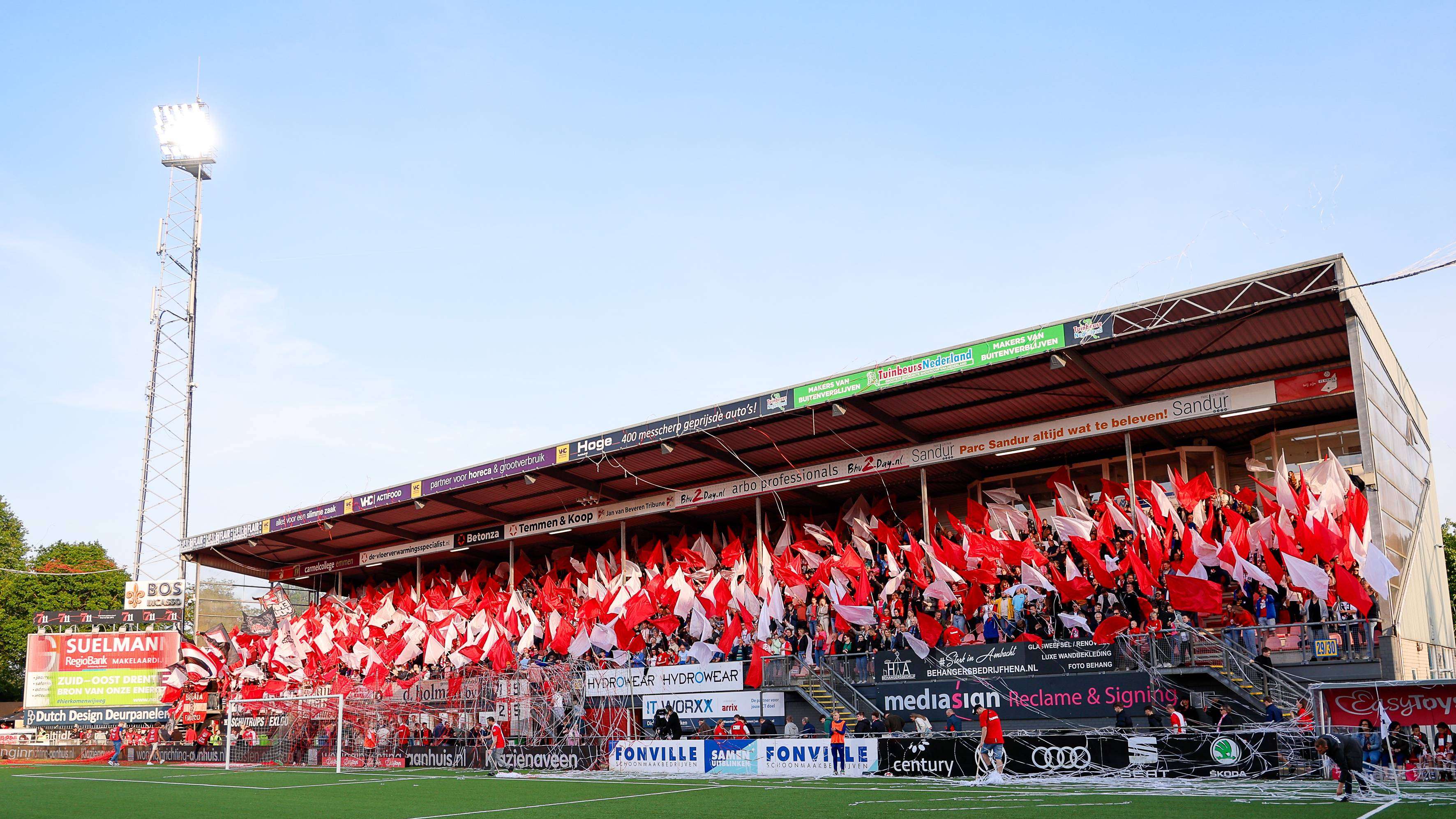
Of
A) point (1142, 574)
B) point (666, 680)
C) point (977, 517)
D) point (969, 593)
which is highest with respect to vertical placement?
point (977, 517)

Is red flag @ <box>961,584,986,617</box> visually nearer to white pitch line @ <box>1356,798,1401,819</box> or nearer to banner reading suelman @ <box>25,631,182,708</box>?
white pitch line @ <box>1356,798,1401,819</box>

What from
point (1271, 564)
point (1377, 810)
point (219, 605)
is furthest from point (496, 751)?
point (219, 605)

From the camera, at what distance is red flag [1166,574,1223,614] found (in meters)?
23.9

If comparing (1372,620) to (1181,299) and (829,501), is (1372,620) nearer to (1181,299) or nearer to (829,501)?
(1181,299)

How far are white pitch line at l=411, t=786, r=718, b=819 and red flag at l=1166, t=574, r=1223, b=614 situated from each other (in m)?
11.1

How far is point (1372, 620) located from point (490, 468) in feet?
91.3

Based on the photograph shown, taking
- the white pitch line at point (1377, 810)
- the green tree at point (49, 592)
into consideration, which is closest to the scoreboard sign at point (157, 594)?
the green tree at point (49, 592)

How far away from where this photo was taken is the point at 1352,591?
22094mm

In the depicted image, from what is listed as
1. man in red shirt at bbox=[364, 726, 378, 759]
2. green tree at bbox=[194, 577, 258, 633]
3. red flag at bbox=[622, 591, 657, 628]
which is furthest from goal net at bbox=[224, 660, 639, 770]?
green tree at bbox=[194, 577, 258, 633]

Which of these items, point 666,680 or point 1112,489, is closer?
point 1112,489

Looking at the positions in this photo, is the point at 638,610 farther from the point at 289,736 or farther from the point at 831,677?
the point at 289,736

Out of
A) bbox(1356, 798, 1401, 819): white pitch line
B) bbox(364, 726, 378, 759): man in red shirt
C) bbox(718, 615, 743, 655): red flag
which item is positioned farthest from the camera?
bbox(364, 726, 378, 759): man in red shirt

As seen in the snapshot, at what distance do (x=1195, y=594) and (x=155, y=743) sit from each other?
3950cm

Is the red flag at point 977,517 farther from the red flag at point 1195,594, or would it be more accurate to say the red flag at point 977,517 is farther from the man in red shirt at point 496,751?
the man in red shirt at point 496,751
